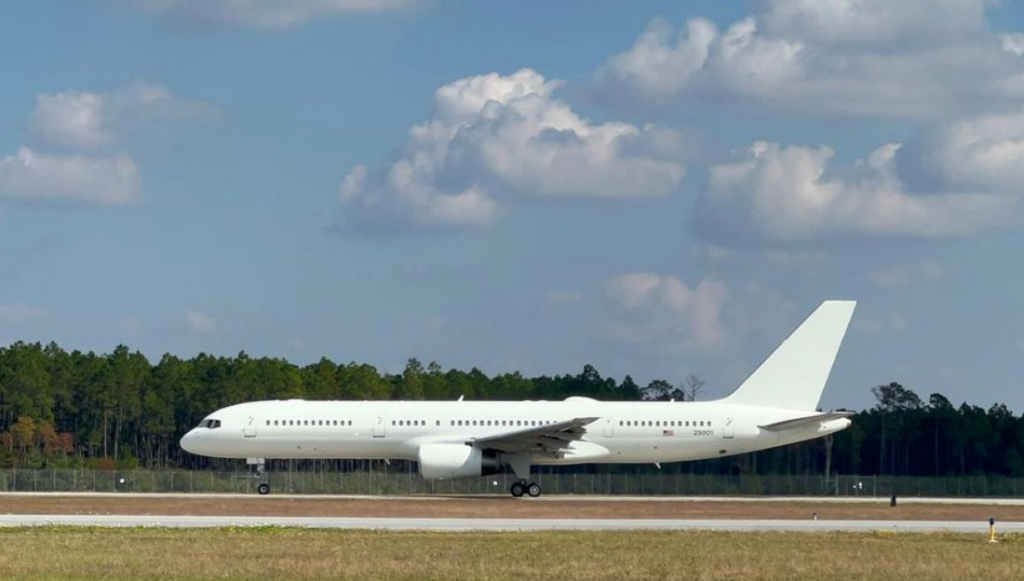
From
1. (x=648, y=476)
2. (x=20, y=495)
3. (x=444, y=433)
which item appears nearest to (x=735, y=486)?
(x=648, y=476)

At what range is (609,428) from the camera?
54.4 metres

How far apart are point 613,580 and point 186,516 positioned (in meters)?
19.4

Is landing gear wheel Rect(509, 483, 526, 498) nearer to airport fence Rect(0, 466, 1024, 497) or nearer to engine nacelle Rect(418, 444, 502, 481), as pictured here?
engine nacelle Rect(418, 444, 502, 481)

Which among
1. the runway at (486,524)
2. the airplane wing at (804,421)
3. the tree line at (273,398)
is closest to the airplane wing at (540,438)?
the airplane wing at (804,421)

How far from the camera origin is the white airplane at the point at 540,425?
54.0 meters

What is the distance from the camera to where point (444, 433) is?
54.1 metres

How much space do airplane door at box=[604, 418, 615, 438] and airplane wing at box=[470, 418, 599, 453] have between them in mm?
913

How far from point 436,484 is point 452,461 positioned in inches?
Result: 418

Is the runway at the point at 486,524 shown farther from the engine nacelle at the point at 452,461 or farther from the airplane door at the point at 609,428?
the airplane door at the point at 609,428

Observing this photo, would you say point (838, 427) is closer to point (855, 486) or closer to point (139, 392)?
point (855, 486)

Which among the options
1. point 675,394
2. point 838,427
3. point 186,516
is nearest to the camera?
point 186,516

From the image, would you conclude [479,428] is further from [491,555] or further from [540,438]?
[491,555]

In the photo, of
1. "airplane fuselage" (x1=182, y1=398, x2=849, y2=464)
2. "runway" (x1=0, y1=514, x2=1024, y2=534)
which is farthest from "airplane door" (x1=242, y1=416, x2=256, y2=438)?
"runway" (x1=0, y1=514, x2=1024, y2=534)

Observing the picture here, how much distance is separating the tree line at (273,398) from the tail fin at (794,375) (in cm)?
2805
